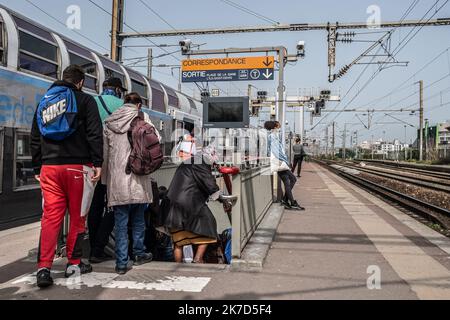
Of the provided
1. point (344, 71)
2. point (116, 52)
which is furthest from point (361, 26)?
point (116, 52)

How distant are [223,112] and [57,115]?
18.3ft

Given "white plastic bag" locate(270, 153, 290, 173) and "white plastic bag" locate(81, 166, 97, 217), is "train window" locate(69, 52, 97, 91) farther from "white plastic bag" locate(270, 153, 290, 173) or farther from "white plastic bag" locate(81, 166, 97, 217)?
"white plastic bag" locate(81, 166, 97, 217)

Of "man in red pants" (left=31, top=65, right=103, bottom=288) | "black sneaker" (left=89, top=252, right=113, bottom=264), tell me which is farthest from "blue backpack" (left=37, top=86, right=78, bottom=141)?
"black sneaker" (left=89, top=252, right=113, bottom=264)

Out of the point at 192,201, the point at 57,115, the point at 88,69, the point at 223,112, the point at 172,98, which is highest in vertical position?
the point at 172,98

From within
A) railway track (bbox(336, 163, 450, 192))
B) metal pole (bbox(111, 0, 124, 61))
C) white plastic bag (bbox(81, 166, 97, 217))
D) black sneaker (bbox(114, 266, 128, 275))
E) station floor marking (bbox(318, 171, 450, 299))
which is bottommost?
station floor marking (bbox(318, 171, 450, 299))

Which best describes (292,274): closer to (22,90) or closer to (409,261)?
(409,261)

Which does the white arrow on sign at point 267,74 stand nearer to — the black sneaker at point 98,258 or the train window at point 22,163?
the train window at point 22,163

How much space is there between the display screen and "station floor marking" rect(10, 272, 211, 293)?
5.37 metres

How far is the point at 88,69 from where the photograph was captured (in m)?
9.21

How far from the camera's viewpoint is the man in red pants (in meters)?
3.80

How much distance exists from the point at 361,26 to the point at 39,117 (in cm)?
1908

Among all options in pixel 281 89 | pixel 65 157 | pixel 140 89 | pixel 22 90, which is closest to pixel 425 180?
pixel 281 89

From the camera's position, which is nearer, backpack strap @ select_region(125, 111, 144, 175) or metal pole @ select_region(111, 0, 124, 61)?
backpack strap @ select_region(125, 111, 144, 175)
